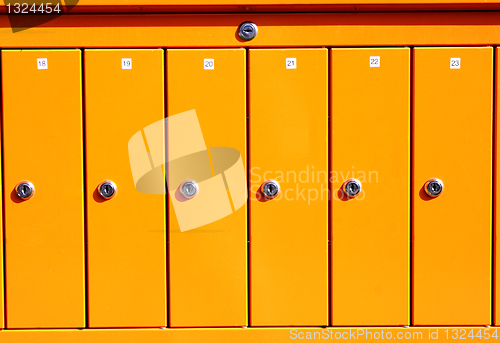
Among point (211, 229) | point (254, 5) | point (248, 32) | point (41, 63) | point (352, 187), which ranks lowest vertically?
point (211, 229)

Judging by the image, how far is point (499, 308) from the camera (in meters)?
1.83

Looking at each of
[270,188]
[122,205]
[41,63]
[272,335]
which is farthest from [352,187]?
[41,63]

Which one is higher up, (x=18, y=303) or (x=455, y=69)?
(x=455, y=69)

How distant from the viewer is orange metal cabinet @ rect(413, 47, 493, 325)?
1769mm

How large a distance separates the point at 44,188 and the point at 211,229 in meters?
0.91

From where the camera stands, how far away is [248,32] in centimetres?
176

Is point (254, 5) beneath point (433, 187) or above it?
above

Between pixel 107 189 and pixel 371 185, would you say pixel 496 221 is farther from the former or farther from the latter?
pixel 107 189

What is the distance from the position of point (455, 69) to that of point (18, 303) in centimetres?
264

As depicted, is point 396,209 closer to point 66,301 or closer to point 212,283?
point 212,283

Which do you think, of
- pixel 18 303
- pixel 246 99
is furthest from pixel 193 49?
pixel 18 303

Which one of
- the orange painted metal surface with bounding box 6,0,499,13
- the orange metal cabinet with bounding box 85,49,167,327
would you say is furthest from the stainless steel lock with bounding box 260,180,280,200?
the orange painted metal surface with bounding box 6,0,499,13

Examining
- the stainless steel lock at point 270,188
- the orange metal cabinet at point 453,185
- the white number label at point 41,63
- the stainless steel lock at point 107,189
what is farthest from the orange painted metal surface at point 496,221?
the white number label at point 41,63

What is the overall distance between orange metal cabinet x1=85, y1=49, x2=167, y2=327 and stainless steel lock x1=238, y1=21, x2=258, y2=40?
1.44 feet
